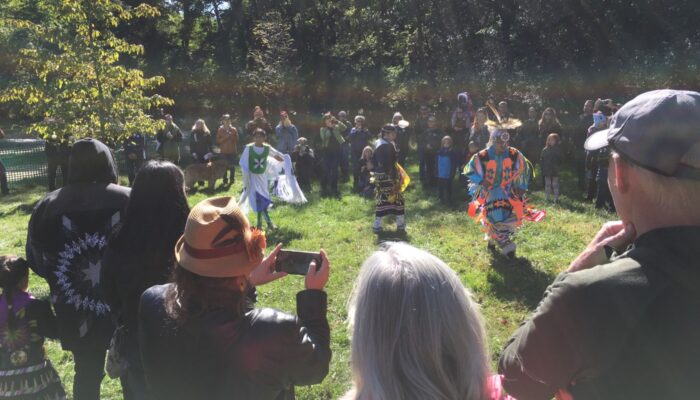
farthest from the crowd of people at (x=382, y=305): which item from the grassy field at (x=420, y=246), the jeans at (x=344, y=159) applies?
the jeans at (x=344, y=159)

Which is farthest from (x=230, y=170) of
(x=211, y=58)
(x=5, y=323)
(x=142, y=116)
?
(x=211, y=58)

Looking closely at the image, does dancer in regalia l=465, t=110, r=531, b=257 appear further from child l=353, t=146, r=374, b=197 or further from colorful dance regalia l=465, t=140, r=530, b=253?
child l=353, t=146, r=374, b=197

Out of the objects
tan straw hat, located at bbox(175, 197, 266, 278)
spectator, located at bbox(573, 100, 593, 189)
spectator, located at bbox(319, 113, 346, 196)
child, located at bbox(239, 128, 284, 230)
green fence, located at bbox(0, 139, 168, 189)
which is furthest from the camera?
green fence, located at bbox(0, 139, 168, 189)

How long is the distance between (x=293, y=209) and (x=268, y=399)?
9547mm

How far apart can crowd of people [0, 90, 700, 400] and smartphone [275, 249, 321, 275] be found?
8 cm

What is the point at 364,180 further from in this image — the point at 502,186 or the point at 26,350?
the point at 26,350

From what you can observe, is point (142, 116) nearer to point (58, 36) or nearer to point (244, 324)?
point (58, 36)

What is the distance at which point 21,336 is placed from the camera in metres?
3.37

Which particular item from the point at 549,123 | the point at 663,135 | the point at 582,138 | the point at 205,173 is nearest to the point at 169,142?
the point at 205,173

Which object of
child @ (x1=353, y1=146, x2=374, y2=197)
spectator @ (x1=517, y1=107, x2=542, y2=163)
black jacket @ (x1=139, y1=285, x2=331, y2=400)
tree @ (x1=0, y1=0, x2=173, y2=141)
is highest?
tree @ (x1=0, y1=0, x2=173, y2=141)

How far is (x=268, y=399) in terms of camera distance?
6.77 feet

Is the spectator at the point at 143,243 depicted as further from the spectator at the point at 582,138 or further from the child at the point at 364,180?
the spectator at the point at 582,138

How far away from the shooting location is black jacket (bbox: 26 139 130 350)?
3.36 meters

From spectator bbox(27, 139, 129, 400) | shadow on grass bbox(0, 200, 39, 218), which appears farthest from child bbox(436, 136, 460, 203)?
shadow on grass bbox(0, 200, 39, 218)
